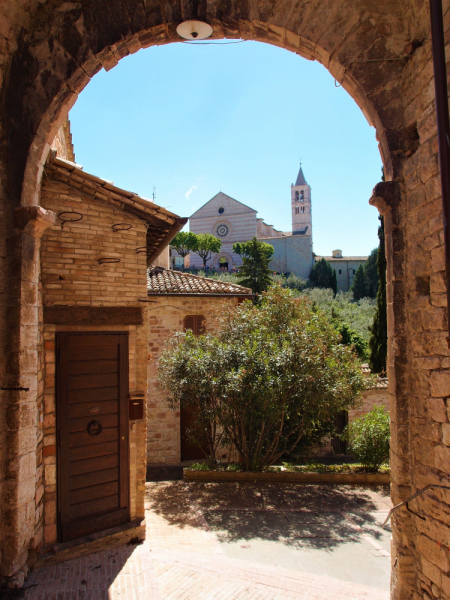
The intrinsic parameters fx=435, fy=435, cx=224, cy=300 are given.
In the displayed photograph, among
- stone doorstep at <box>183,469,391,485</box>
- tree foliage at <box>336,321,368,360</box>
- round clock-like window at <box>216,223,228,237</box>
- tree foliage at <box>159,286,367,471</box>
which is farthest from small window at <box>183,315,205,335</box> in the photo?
round clock-like window at <box>216,223,228,237</box>

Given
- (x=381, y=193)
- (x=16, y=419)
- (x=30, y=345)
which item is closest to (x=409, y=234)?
(x=381, y=193)

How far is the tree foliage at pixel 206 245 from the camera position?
187 ft

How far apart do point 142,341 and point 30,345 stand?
79.9 inches

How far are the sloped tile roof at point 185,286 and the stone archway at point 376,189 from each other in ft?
27.5

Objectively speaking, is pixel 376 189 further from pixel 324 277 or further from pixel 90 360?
pixel 324 277

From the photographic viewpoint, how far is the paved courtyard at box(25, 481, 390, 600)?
4.57 meters

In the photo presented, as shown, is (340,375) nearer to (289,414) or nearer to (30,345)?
(289,414)

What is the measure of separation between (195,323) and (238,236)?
49175mm

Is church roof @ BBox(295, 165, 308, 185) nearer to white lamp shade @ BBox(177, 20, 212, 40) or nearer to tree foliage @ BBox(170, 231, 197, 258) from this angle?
tree foliage @ BBox(170, 231, 197, 258)

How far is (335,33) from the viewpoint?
4184mm

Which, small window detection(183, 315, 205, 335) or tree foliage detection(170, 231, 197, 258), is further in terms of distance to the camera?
tree foliage detection(170, 231, 197, 258)

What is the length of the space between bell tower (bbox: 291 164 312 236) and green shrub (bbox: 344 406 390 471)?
2656 inches

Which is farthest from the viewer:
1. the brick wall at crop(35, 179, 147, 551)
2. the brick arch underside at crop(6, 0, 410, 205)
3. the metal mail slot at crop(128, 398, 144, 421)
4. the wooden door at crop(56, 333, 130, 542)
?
the metal mail slot at crop(128, 398, 144, 421)

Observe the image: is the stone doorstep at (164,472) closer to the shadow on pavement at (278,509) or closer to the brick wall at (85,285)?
the shadow on pavement at (278,509)
